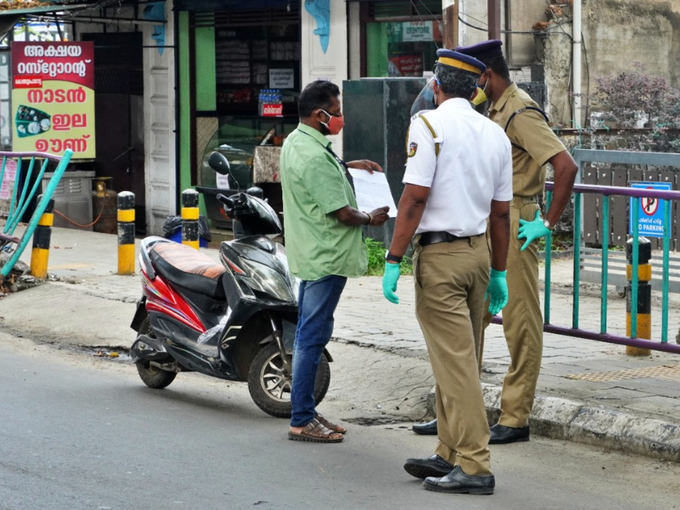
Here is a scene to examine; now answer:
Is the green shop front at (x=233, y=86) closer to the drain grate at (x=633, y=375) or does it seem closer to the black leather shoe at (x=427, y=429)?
the drain grate at (x=633, y=375)

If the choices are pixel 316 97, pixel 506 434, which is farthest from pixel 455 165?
pixel 506 434

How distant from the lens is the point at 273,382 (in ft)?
21.9

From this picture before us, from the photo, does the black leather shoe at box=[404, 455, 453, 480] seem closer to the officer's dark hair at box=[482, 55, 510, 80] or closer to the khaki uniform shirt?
the khaki uniform shirt

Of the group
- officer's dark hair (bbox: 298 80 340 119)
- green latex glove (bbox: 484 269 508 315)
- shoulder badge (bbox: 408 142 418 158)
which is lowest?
green latex glove (bbox: 484 269 508 315)

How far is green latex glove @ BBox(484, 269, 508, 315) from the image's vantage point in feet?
18.4

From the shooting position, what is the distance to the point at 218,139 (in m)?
16.3

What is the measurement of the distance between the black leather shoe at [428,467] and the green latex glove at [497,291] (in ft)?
2.53

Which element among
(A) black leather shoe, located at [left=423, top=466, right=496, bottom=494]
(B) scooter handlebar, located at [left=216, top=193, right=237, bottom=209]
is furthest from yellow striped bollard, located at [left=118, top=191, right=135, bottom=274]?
(A) black leather shoe, located at [left=423, top=466, right=496, bottom=494]

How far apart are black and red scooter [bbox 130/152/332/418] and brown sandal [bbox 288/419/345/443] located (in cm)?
44

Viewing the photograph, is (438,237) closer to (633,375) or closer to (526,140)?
(526,140)

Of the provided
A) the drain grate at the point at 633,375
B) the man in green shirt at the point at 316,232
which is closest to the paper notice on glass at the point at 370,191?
the man in green shirt at the point at 316,232

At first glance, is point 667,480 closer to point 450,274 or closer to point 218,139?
point 450,274

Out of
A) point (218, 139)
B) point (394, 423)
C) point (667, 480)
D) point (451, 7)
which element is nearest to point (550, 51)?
point (451, 7)

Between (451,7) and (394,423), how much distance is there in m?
6.85
